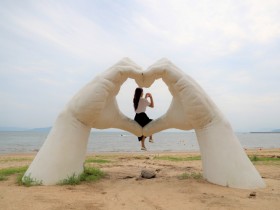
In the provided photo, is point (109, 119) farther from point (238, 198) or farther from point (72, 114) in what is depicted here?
point (238, 198)

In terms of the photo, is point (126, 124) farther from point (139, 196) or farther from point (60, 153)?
point (139, 196)

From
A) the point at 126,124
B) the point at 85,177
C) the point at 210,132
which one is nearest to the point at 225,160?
the point at 210,132

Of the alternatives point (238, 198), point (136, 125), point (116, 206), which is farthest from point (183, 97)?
point (116, 206)

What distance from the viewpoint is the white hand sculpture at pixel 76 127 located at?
7.15 metres

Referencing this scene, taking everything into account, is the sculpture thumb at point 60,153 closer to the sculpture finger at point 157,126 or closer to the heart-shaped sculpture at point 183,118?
the heart-shaped sculpture at point 183,118

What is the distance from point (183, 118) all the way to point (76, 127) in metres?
2.67

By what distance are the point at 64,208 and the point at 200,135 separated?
3.85 m

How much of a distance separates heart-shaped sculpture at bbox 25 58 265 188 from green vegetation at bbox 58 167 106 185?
0.12 m

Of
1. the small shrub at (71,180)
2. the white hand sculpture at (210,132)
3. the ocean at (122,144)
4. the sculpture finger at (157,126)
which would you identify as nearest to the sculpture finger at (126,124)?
the sculpture finger at (157,126)

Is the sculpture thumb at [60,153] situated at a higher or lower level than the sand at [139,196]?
higher

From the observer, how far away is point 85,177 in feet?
25.3

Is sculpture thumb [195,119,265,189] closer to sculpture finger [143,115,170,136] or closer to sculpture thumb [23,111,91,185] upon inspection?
sculpture finger [143,115,170,136]

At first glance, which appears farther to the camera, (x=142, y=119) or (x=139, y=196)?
(x=142, y=119)

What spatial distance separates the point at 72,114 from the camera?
7430 mm
